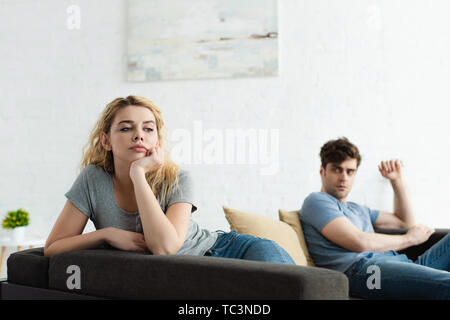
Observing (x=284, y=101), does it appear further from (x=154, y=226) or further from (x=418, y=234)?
(x=154, y=226)

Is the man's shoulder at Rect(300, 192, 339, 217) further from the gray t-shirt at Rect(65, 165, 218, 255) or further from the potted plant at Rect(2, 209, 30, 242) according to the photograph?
the potted plant at Rect(2, 209, 30, 242)

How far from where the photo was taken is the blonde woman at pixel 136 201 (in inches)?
55.2

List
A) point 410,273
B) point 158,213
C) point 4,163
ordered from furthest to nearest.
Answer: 1. point 4,163
2. point 410,273
3. point 158,213

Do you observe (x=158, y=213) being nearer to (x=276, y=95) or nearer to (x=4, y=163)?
(x=276, y=95)

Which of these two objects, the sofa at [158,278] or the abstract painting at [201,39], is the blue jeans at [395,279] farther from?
the abstract painting at [201,39]

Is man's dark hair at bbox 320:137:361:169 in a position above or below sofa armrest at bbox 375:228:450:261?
above

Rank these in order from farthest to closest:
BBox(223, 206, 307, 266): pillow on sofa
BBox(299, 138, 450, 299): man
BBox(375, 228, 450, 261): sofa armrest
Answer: BBox(375, 228, 450, 261): sofa armrest
BBox(223, 206, 307, 266): pillow on sofa
BBox(299, 138, 450, 299): man

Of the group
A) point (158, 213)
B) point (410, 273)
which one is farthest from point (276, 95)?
point (158, 213)

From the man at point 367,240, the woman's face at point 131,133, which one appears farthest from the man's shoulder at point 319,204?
the woman's face at point 131,133

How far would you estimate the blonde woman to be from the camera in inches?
55.2

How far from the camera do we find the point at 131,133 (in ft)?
5.26

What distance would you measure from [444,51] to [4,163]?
9.81 ft

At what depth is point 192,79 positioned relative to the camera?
2.91 metres

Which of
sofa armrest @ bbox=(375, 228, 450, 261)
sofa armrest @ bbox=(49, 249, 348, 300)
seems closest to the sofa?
sofa armrest @ bbox=(49, 249, 348, 300)
